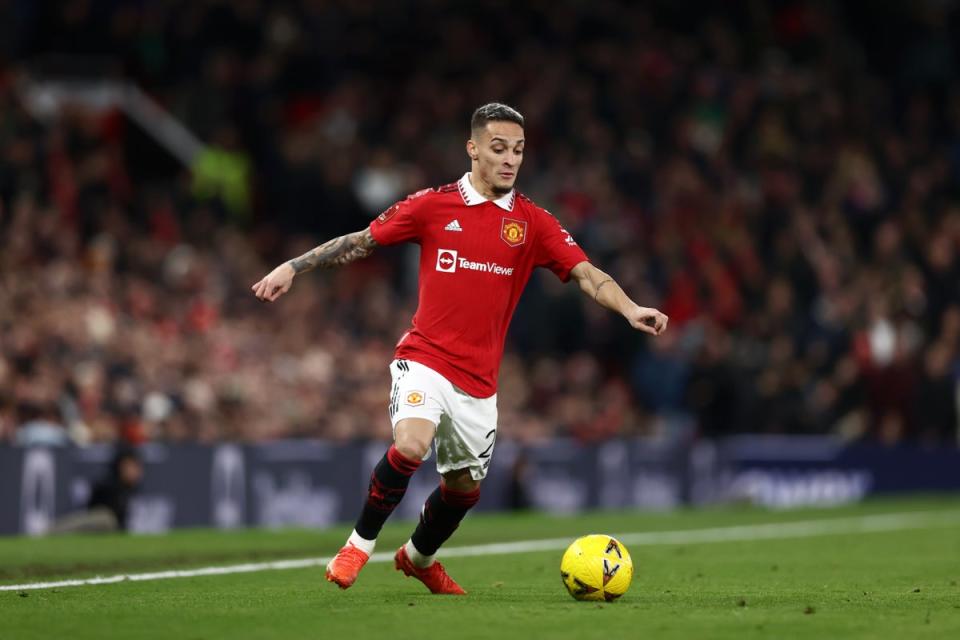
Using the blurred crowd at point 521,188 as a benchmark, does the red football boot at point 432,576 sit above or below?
below

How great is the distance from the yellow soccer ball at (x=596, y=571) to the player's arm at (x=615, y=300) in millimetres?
1151

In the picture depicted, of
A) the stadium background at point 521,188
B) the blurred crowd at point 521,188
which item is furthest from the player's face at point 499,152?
the stadium background at point 521,188

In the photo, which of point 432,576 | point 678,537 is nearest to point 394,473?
point 432,576

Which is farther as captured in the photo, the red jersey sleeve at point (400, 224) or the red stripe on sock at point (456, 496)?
the red stripe on sock at point (456, 496)

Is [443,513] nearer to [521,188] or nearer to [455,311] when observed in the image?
[455,311]

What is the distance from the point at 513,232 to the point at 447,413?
3.48 ft

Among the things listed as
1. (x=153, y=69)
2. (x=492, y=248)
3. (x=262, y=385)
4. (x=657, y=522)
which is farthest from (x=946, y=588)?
(x=153, y=69)

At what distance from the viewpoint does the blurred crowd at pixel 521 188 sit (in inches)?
776

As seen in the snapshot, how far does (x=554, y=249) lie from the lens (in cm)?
959

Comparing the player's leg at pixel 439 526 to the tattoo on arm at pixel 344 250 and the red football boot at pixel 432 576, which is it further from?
the tattoo on arm at pixel 344 250

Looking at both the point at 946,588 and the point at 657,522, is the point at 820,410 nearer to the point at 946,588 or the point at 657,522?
the point at 657,522

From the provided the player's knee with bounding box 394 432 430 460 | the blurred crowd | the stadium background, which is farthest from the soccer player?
the stadium background

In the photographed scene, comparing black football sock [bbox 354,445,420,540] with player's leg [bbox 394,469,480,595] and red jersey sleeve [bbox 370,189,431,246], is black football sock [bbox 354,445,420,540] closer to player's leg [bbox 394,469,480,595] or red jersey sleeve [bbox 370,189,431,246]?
player's leg [bbox 394,469,480,595]

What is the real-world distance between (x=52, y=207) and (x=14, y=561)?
8675 mm
